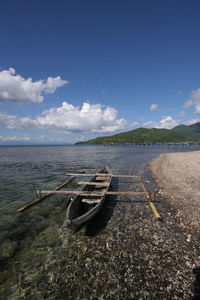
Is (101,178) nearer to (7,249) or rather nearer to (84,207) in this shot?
(84,207)

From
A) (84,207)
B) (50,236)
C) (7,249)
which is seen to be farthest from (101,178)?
(7,249)

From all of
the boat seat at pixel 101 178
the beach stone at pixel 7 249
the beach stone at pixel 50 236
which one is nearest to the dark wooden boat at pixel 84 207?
the boat seat at pixel 101 178

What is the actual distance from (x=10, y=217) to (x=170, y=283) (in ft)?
35.0

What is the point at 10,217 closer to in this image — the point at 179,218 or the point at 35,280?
the point at 35,280

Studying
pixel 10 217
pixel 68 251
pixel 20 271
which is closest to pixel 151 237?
pixel 68 251

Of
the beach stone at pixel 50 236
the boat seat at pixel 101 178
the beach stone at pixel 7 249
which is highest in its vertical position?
the boat seat at pixel 101 178

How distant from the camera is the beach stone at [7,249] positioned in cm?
689

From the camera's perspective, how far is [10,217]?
10375 mm

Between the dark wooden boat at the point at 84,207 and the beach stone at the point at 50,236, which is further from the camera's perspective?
the beach stone at the point at 50,236

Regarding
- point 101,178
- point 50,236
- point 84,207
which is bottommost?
point 50,236

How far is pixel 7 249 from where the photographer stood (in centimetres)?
727

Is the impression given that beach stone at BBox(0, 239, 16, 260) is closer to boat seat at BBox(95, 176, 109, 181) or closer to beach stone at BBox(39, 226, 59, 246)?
beach stone at BBox(39, 226, 59, 246)

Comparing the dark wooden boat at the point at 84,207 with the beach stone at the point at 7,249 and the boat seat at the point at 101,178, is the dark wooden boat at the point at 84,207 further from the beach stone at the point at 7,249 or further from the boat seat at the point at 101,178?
the beach stone at the point at 7,249

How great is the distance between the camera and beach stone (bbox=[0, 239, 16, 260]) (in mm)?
6895
